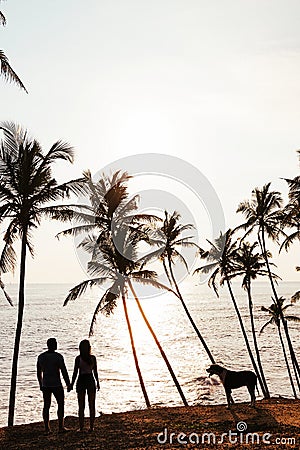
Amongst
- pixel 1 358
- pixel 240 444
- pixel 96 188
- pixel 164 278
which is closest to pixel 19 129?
pixel 96 188

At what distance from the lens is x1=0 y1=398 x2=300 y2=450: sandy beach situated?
10.9 m

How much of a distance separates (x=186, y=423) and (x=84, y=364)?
332cm

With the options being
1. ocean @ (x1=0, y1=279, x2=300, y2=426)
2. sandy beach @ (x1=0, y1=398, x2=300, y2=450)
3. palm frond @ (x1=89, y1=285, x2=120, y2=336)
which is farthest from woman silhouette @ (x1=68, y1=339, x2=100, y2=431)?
ocean @ (x1=0, y1=279, x2=300, y2=426)

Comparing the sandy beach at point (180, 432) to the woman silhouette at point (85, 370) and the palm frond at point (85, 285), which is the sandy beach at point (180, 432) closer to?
the woman silhouette at point (85, 370)

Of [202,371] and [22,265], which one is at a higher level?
[22,265]

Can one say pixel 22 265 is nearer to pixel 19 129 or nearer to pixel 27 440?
pixel 19 129

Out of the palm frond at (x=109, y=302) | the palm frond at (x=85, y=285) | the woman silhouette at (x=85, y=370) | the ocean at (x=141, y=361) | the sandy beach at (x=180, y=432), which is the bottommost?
the ocean at (x=141, y=361)

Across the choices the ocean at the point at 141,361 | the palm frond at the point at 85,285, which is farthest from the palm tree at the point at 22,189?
the ocean at the point at 141,361

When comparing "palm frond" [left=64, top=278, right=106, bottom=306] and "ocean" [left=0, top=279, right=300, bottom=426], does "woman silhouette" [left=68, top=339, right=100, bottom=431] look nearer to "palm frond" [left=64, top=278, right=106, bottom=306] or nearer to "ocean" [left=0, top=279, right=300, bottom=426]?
"palm frond" [left=64, top=278, right=106, bottom=306]

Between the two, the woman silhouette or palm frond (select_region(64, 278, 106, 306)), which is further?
palm frond (select_region(64, 278, 106, 306))

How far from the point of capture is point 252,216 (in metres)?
37.0

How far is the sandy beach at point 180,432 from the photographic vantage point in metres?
10.9

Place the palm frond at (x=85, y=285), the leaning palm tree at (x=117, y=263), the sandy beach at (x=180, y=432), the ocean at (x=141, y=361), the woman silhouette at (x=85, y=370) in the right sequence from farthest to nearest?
the ocean at (x=141, y=361), the leaning palm tree at (x=117, y=263), the palm frond at (x=85, y=285), the woman silhouette at (x=85, y=370), the sandy beach at (x=180, y=432)

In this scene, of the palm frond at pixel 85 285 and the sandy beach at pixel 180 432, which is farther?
the palm frond at pixel 85 285
